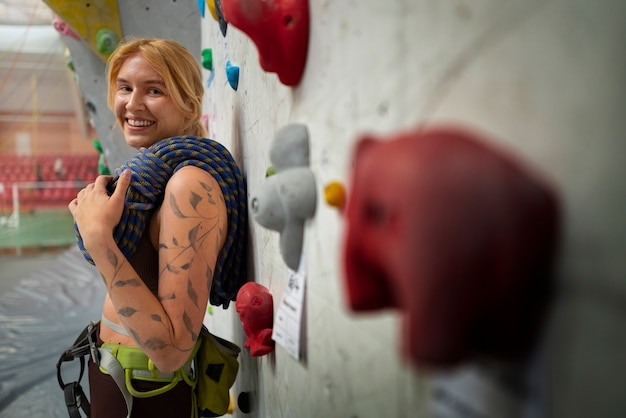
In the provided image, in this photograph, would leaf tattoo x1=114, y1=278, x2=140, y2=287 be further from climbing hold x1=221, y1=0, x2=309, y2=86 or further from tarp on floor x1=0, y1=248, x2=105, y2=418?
tarp on floor x1=0, y1=248, x2=105, y2=418

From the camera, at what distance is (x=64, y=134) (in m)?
9.45

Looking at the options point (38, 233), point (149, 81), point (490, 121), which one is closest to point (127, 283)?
point (149, 81)

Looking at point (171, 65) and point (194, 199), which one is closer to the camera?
point (194, 199)

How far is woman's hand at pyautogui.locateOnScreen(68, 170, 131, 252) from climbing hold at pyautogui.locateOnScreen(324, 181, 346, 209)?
1.64 ft

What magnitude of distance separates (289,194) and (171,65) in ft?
2.06

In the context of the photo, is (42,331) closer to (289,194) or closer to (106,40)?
(106,40)

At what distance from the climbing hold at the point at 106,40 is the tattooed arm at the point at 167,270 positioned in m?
1.28

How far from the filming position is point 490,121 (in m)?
0.31

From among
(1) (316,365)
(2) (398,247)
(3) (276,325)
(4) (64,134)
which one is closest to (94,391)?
(3) (276,325)

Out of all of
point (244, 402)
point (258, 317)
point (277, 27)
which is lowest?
A: point (244, 402)

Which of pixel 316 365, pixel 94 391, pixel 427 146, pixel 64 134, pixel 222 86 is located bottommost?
pixel 94 391

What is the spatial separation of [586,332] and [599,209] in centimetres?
7

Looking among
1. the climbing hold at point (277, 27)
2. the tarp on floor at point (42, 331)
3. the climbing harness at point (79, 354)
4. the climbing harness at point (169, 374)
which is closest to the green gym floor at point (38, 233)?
the tarp on floor at point (42, 331)

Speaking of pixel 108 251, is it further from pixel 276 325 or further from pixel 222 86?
pixel 222 86
